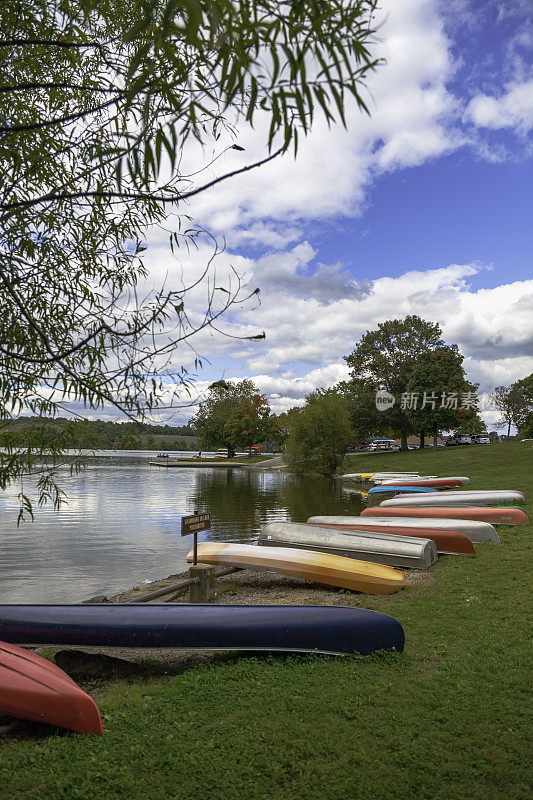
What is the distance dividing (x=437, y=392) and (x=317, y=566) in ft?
117

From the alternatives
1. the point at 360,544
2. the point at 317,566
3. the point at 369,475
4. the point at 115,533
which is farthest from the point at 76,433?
the point at 369,475

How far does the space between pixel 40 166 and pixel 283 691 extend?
14.4 feet

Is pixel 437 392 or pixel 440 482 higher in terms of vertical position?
pixel 437 392

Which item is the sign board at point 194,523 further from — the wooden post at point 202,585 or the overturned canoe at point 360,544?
the overturned canoe at point 360,544

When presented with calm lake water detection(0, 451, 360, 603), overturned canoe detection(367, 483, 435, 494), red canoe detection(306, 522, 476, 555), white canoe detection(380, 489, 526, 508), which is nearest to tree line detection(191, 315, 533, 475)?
calm lake water detection(0, 451, 360, 603)

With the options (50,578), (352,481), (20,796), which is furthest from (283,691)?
(352,481)

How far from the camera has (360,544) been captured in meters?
9.73

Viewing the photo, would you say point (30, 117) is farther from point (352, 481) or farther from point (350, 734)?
point (352, 481)

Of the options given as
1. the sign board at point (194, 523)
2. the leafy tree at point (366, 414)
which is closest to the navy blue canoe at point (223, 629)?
the sign board at point (194, 523)

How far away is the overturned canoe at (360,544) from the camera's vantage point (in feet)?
30.3

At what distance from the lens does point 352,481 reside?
1410 inches

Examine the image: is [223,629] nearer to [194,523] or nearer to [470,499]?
[194,523]

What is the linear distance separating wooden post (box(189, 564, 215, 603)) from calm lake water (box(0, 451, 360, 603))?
2546 mm

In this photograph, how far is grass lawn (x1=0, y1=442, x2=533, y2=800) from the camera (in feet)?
10.1
